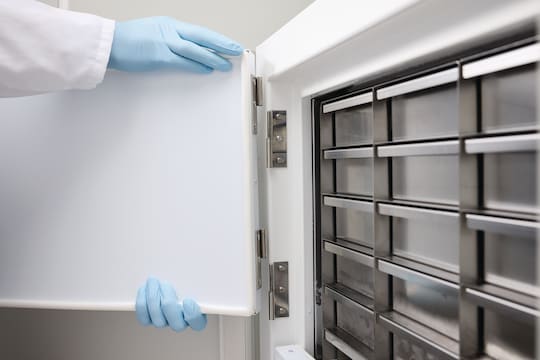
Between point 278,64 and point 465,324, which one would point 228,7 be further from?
point 465,324

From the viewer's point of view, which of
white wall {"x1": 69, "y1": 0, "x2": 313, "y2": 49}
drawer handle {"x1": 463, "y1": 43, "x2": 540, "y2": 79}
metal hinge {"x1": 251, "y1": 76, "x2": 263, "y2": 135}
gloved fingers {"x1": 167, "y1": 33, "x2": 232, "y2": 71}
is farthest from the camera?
white wall {"x1": 69, "y1": 0, "x2": 313, "y2": 49}

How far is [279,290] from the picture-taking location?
48.1 inches

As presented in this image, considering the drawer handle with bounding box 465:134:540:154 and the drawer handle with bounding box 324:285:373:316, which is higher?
the drawer handle with bounding box 465:134:540:154

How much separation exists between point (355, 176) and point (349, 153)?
2.3 inches

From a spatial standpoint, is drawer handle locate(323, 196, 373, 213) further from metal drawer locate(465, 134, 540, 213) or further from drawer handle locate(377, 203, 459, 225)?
metal drawer locate(465, 134, 540, 213)

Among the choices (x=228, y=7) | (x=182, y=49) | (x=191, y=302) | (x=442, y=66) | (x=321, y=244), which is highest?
(x=228, y=7)

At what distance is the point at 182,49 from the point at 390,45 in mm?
497

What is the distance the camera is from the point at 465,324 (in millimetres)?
684

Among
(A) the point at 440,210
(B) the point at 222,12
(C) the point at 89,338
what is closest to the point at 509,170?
(A) the point at 440,210

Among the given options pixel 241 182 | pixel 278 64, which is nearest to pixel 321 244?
pixel 241 182

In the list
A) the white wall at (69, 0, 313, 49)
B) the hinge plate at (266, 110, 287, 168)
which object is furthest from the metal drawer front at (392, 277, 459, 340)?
the white wall at (69, 0, 313, 49)

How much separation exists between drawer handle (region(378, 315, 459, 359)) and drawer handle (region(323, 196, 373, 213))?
0.22 meters

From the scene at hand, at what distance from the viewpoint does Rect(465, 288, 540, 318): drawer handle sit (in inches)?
22.9

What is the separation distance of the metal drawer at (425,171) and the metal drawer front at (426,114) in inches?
1.2
